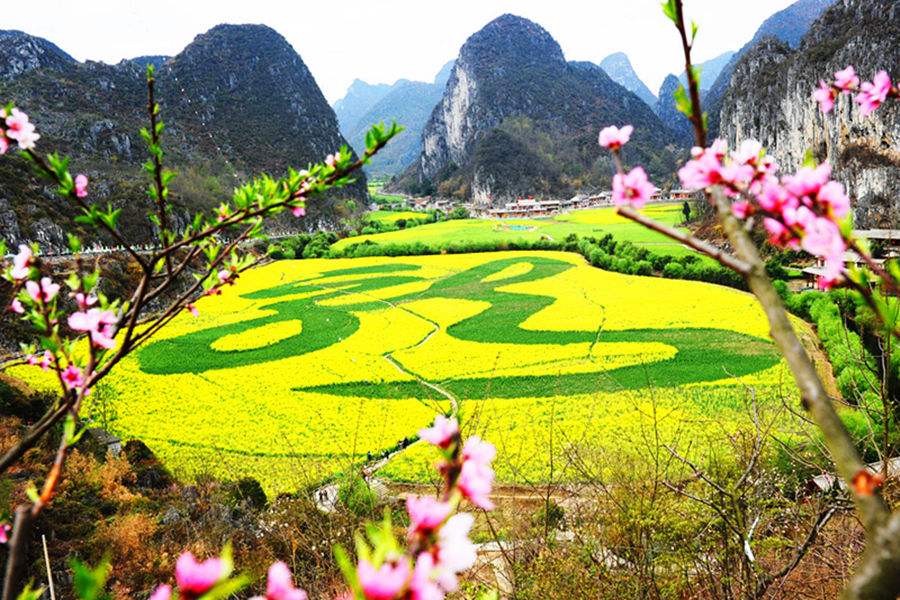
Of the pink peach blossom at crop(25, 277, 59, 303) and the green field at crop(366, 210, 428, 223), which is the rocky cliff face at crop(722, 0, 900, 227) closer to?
the pink peach blossom at crop(25, 277, 59, 303)

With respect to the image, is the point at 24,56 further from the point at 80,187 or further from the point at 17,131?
the point at 17,131

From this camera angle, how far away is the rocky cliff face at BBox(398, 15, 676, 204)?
11894cm

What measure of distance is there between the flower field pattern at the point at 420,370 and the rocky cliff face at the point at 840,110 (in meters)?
21.2

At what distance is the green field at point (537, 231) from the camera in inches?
2314

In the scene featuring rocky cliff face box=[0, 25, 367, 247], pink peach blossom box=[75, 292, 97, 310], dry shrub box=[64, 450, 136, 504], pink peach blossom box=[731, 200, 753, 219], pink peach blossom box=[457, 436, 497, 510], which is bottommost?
dry shrub box=[64, 450, 136, 504]

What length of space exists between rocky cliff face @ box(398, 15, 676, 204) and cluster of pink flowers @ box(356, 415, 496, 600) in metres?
115

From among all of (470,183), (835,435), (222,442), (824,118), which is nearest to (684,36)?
(835,435)

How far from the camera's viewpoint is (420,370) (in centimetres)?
2278

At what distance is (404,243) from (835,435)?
5693 centimetres

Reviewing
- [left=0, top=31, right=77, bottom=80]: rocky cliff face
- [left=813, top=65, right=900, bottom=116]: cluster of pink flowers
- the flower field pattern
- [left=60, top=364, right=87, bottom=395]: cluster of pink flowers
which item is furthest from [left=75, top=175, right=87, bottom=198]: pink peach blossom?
[left=0, top=31, right=77, bottom=80]: rocky cliff face

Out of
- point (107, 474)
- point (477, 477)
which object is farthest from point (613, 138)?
point (107, 474)

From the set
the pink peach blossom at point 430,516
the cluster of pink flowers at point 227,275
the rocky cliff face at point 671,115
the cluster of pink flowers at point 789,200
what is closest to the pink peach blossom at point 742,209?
the cluster of pink flowers at point 789,200

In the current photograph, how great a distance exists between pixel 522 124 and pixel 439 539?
14381cm

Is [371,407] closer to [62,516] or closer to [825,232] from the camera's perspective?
[62,516]
